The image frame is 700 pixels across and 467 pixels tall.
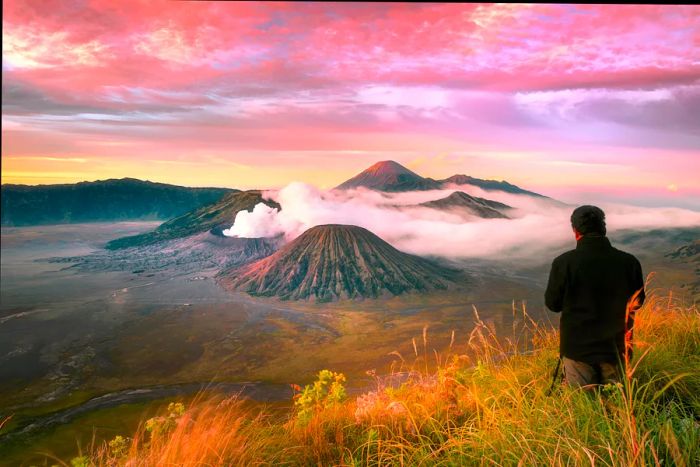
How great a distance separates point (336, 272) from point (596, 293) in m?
99.8

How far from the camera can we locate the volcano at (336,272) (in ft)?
321

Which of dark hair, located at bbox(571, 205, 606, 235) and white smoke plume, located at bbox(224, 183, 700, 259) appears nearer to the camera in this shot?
dark hair, located at bbox(571, 205, 606, 235)

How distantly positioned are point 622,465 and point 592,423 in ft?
2.13

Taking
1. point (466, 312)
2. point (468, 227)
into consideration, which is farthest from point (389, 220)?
point (466, 312)

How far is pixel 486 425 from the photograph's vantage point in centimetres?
278

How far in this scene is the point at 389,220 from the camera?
169625 mm

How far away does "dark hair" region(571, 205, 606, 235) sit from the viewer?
10.1 ft

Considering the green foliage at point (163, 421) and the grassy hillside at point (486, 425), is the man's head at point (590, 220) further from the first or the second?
the green foliage at point (163, 421)

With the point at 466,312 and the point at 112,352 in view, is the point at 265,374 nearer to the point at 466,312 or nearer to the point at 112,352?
the point at 112,352

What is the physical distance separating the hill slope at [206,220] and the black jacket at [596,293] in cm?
14314

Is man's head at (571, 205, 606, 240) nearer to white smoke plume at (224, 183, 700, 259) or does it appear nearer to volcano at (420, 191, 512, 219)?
white smoke plume at (224, 183, 700, 259)

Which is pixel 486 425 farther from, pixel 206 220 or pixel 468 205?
pixel 468 205

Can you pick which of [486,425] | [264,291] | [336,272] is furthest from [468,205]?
[486,425]

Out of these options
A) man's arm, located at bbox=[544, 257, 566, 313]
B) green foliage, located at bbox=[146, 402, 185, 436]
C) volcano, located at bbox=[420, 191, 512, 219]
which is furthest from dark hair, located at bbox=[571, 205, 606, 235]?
volcano, located at bbox=[420, 191, 512, 219]
